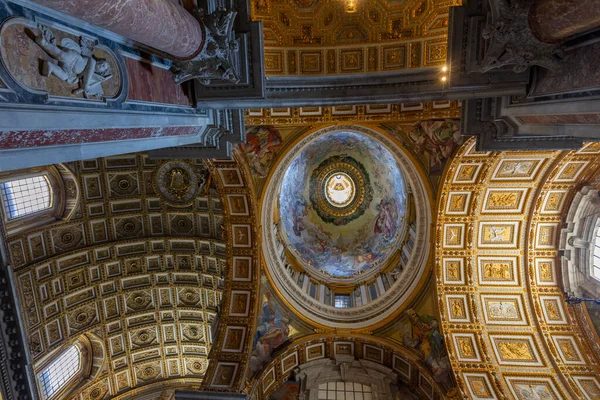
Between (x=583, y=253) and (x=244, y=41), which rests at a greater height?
(x=244, y=41)

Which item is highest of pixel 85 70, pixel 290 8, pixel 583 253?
pixel 290 8

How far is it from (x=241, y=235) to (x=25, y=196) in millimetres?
9636

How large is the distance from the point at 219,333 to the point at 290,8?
487 inches

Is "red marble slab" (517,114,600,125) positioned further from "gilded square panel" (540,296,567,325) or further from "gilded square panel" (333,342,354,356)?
"gilded square panel" (333,342,354,356)

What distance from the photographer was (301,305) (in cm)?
1564

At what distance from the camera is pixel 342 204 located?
2175cm

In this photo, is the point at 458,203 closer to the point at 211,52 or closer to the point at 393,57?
the point at 393,57

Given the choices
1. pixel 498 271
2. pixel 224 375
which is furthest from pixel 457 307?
pixel 224 375

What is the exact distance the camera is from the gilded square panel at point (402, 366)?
46.8 ft

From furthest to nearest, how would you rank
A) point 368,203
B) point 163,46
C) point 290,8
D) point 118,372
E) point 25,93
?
point 368,203, point 118,372, point 290,8, point 163,46, point 25,93

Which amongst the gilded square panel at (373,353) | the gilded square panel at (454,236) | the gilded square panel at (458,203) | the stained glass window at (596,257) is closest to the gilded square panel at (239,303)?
the gilded square panel at (373,353)

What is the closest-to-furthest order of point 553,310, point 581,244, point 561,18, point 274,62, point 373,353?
point 561,18, point 274,62, point 581,244, point 553,310, point 373,353

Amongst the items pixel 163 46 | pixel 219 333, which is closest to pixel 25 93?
pixel 163 46

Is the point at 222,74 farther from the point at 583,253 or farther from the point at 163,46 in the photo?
the point at 583,253
